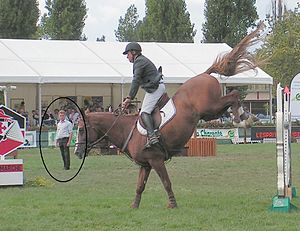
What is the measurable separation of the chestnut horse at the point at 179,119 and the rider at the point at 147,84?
0.86ft

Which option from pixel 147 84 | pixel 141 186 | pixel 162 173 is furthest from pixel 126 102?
pixel 141 186

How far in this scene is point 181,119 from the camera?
11000 millimetres

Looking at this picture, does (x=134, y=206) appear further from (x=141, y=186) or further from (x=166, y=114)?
(x=166, y=114)

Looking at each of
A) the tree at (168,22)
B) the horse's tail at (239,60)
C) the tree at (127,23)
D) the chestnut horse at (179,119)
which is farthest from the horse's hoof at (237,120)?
the tree at (127,23)

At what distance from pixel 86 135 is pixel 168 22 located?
148 feet

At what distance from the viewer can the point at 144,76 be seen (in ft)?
36.1

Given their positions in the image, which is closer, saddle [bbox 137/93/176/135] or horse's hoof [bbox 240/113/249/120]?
horse's hoof [bbox 240/113/249/120]

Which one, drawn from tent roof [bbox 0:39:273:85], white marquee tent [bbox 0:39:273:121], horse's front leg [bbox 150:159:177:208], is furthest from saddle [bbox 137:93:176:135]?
tent roof [bbox 0:39:273:85]

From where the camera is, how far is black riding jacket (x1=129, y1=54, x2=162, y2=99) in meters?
10.9

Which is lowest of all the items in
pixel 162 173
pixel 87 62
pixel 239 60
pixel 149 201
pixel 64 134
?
pixel 149 201

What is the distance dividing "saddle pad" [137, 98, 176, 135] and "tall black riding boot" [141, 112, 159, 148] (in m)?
0.16

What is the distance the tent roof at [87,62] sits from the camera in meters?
32.0

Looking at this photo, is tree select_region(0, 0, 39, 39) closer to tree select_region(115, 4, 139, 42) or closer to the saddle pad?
the saddle pad

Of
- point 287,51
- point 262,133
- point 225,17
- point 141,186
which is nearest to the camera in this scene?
point 141,186
